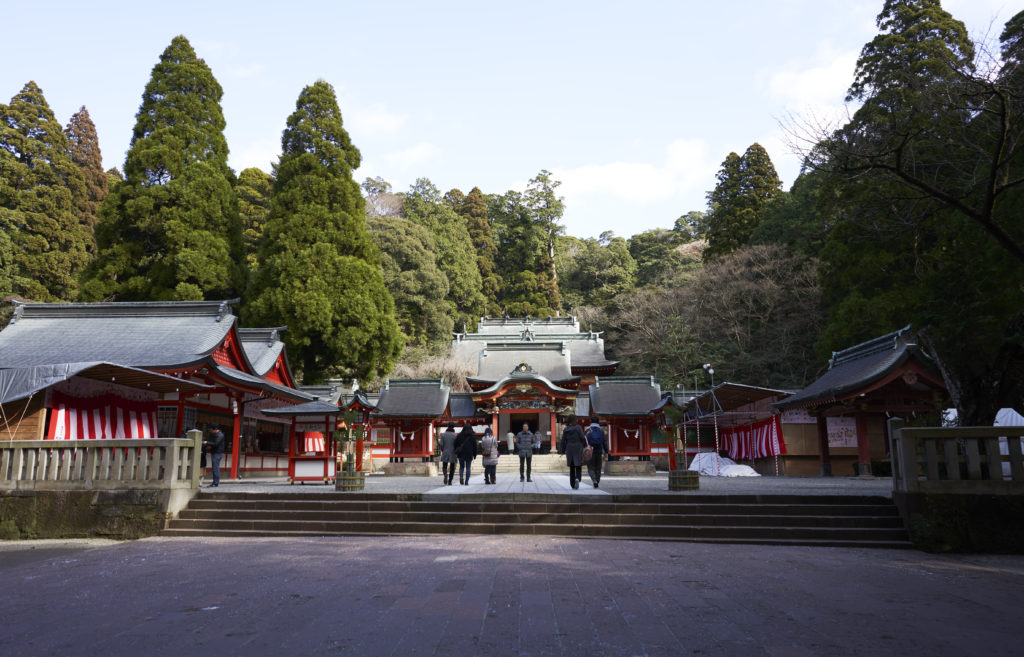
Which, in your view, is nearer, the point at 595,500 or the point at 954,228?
the point at 595,500

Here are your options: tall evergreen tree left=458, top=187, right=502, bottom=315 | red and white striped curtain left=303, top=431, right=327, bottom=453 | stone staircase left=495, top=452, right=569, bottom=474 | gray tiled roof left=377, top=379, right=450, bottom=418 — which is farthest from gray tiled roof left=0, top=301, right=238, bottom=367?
tall evergreen tree left=458, top=187, right=502, bottom=315

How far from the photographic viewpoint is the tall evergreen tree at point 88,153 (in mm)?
34125

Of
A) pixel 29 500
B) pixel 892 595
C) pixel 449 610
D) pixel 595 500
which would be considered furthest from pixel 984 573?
pixel 29 500

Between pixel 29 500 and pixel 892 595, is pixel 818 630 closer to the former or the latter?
pixel 892 595

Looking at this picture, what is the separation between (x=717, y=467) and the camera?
21.9m

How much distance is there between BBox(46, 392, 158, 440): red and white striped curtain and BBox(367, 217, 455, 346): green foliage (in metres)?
26.2

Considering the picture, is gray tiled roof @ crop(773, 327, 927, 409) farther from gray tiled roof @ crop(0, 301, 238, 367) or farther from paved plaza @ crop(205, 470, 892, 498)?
gray tiled roof @ crop(0, 301, 238, 367)

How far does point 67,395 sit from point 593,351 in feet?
105

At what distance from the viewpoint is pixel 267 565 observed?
6809mm

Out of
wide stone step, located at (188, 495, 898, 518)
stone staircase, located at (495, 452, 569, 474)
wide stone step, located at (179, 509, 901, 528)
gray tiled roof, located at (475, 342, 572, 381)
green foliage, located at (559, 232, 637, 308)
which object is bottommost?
stone staircase, located at (495, 452, 569, 474)

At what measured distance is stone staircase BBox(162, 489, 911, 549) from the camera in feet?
29.1

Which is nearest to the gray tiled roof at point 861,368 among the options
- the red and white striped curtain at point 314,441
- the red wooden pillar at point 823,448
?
the red wooden pillar at point 823,448

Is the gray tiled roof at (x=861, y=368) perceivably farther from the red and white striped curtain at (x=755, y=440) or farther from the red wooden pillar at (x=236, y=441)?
the red wooden pillar at (x=236, y=441)

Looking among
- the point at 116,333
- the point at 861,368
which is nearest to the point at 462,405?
the point at 116,333
